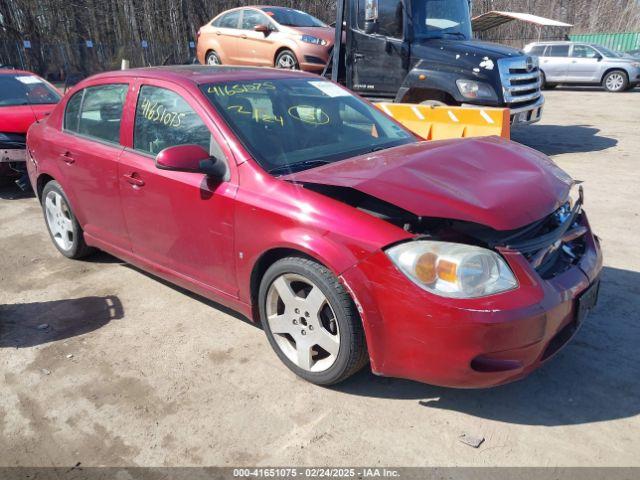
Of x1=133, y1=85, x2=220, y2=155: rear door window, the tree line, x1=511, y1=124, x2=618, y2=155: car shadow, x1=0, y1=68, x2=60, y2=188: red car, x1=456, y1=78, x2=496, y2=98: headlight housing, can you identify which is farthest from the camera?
the tree line

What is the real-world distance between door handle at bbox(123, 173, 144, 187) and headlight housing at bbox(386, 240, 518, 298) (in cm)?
200

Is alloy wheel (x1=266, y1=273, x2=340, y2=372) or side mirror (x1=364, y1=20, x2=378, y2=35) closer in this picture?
alloy wheel (x1=266, y1=273, x2=340, y2=372)

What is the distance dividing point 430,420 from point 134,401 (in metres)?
1.61

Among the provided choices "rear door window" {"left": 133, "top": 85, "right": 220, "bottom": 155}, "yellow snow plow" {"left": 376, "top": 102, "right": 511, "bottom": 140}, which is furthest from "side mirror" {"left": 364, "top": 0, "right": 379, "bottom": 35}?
"rear door window" {"left": 133, "top": 85, "right": 220, "bottom": 155}

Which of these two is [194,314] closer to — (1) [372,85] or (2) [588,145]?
(1) [372,85]

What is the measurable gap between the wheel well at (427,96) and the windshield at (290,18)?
362 cm

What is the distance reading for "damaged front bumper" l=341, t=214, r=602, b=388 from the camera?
2.38 metres

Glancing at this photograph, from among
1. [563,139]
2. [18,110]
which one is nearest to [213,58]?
[18,110]

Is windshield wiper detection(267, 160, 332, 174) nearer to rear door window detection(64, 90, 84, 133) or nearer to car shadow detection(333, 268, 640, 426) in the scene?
car shadow detection(333, 268, 640, 426)

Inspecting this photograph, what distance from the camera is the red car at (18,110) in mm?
6918

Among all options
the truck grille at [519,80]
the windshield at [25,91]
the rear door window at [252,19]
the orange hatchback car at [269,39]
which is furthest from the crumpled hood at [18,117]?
the truck grille at [519,80]

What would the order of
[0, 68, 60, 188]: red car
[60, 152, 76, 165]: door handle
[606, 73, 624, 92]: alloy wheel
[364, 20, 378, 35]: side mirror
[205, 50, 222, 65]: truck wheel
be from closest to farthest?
[60, 152, 76, 165]: door handle → [0, 68, 60, 188]: red car → [364, 20, 378, 35]: side mirror → [205, 50, 222, 65]: truck wheel → [606, 73, 624, 92]: alloy wheel

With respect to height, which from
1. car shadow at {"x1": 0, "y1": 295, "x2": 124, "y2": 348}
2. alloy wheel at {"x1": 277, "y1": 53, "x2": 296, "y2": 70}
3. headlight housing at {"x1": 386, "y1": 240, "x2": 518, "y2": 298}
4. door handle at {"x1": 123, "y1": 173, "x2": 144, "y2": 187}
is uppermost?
alloy wheel at {"x1": 277, "y1": 53, "x2": 296, "y2": 70}

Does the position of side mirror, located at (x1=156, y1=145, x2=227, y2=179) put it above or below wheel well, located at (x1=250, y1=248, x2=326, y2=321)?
above
